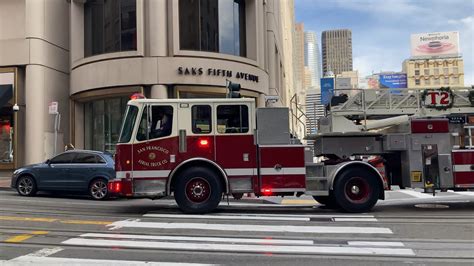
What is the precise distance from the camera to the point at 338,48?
145000 mm

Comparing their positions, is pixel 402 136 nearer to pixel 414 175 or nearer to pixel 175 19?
pixel 414 175

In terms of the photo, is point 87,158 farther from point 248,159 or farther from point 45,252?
point 45,252

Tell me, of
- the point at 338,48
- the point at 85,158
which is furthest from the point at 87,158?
the point at 338,48

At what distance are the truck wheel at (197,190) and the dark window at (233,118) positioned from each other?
3.44 ft

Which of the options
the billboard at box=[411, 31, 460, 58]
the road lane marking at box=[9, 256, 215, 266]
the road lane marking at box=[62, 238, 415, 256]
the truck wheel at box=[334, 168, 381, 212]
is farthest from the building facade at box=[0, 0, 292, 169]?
the billboard at box=[411, 31, 460, 58]

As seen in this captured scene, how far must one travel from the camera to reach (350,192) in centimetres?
1112

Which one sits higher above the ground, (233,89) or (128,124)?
(233,89)

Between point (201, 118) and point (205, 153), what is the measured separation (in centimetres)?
80

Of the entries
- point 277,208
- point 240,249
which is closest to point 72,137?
point 277,208

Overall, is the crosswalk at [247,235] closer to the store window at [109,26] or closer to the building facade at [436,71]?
the store window at [109,26]

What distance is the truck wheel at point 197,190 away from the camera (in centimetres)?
1061

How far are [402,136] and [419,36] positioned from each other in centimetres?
9048

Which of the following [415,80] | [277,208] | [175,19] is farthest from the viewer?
[415,80]

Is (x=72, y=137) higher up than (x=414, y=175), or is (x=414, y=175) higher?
(x=72, y=137)
